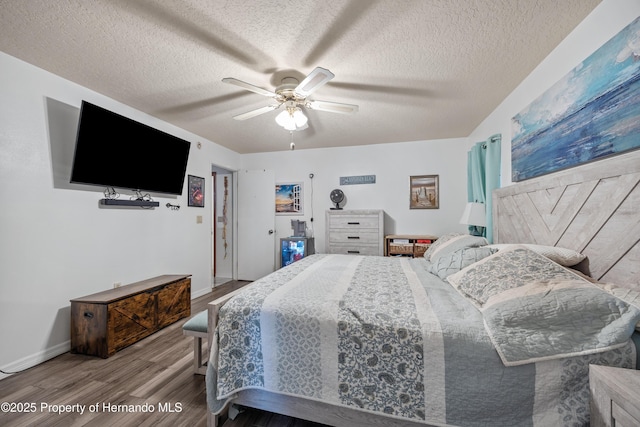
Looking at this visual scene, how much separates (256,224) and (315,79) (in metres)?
3.27

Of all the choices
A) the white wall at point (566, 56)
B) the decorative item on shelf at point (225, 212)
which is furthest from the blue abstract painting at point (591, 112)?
the decorative item on shelf at point (225, 212)

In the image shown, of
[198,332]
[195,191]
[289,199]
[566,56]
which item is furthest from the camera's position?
[289,199]

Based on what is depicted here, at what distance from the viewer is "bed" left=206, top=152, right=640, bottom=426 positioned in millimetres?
952

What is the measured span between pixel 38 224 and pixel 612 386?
359 centimetres

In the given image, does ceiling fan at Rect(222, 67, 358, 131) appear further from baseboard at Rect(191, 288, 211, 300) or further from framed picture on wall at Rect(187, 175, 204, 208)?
baseboard at Rect(191, 288, 211, 300)

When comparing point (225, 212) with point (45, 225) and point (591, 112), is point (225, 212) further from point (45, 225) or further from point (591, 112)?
point (591, 112)

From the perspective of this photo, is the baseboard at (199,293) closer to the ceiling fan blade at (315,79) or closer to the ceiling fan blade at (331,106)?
the ceiling fan blade at (331,106)

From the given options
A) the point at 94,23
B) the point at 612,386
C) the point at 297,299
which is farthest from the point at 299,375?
the point at 94,23

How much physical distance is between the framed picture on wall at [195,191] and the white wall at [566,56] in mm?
3982

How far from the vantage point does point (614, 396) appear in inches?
31.3

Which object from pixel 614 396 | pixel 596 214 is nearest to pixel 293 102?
pixel 596 214

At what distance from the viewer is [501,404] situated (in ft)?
3.19

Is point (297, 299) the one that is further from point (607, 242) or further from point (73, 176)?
point (73, 176)

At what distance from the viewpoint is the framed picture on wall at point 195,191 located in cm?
349
